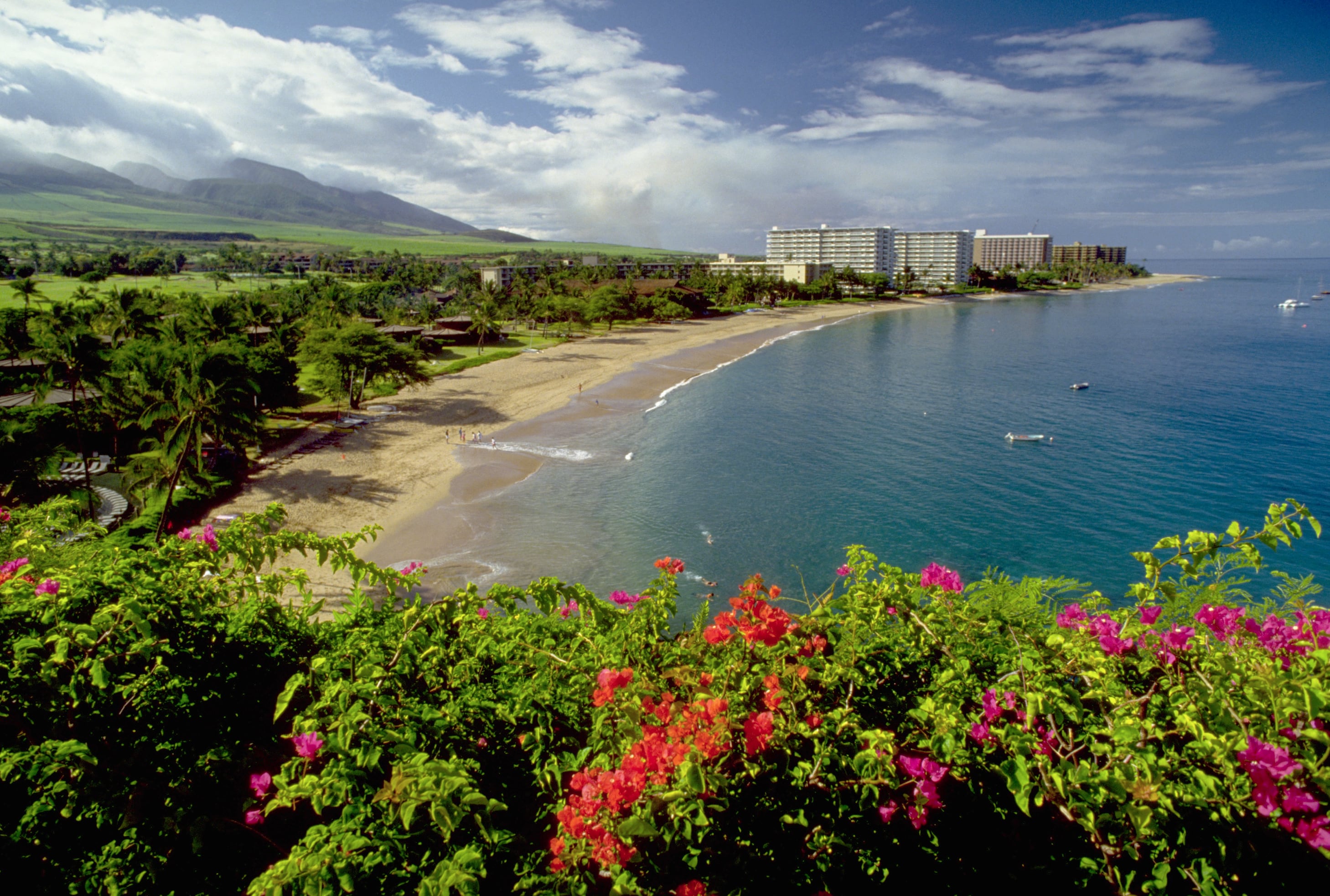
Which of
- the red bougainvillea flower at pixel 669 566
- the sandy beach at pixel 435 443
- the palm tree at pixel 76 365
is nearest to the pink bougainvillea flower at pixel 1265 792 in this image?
the red bougainvillea flower at pixel 669 566

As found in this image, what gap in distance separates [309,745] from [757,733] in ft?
7.61

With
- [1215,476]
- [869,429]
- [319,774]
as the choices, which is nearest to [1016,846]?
[319,774]

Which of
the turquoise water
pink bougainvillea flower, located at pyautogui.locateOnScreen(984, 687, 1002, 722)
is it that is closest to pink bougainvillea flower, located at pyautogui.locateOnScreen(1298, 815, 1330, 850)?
pink bougainvillea flower, located at pyautogui.locateOnScreen(984, 687, 1002, 722)

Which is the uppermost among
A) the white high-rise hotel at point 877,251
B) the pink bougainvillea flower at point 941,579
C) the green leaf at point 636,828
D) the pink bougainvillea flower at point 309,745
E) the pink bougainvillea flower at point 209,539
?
the white high-rise hotel at point 877,251

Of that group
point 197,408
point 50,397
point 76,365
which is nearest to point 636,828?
point 197,408

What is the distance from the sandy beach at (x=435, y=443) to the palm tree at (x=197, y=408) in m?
2.73

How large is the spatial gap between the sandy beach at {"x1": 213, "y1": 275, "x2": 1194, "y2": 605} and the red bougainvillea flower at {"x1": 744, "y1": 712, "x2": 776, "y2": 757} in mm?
15439

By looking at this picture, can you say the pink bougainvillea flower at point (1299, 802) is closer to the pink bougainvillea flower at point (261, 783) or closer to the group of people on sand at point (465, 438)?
the pink bougainvillea flower at point (261, 783)

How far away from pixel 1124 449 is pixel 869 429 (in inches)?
466

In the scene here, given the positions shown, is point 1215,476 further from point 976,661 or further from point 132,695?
point 132,695

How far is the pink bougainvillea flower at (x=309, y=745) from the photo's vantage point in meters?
3.58

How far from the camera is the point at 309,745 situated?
3600 mm

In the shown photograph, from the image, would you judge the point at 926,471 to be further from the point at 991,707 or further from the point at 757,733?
the point at 757,733

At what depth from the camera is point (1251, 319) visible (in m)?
96.8
